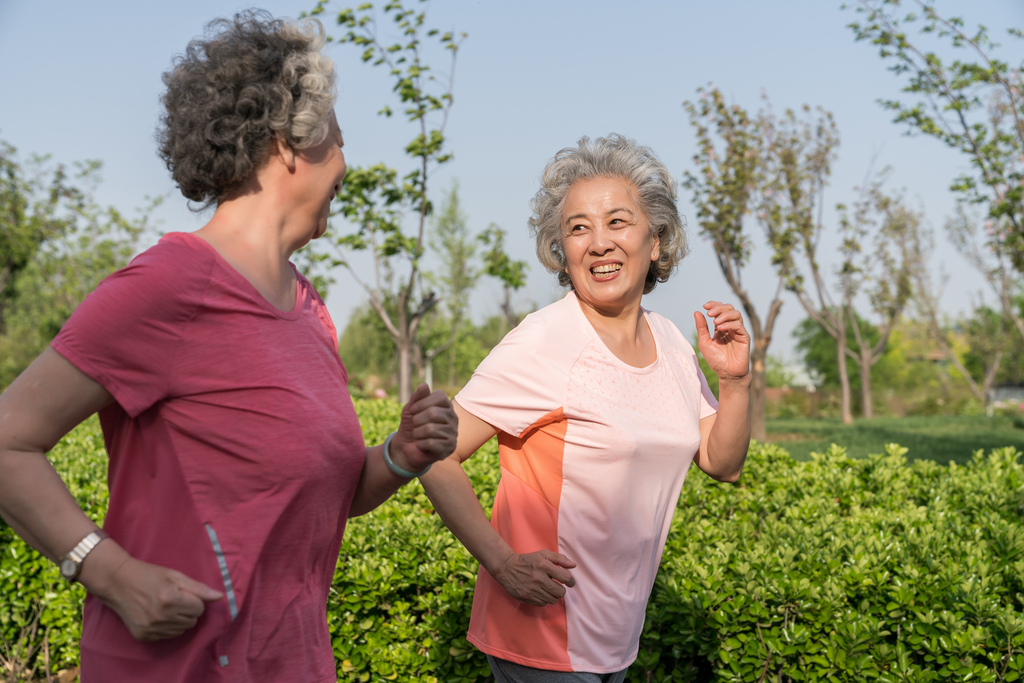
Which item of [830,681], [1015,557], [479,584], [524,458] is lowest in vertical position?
[830,681]

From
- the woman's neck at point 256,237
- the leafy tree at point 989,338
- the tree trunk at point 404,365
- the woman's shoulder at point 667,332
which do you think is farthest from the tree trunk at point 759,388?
the leafy tree at point 989,338

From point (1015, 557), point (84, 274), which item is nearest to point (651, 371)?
point (1015, 557)

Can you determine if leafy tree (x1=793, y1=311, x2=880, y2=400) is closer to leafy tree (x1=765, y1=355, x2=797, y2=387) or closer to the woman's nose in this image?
leafy tree (x1=765, y1=355, x2=797, y2=387)

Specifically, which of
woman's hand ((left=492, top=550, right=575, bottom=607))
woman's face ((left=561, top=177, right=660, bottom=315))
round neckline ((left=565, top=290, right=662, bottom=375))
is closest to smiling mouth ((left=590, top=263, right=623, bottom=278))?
woman's face ((left=561, top=177, right=660, bottom=315))

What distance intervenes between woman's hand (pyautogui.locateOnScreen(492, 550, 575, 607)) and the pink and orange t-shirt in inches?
4.8

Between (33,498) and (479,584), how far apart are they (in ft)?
4.34

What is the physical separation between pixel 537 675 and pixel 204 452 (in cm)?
121

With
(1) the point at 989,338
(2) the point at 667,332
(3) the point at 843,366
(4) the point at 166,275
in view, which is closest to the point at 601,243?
(2) the point at 667,332

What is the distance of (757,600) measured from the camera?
3074 millimetres

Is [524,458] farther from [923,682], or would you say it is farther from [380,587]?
[923,682]

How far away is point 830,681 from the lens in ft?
Answer: 9.77

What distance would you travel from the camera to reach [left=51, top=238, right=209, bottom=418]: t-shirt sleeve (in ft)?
4.12

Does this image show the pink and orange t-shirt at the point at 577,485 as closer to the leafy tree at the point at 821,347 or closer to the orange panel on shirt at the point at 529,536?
the orange panel on shirt at the point at 529,536

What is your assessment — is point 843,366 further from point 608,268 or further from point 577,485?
point 577,485
